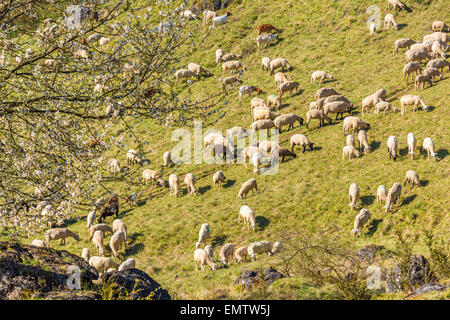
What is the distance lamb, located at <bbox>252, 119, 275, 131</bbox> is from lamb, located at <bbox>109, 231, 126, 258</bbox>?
1399cm

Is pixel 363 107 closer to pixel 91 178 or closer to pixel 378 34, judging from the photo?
pixel 378 34

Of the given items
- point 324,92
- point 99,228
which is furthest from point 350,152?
point 99,228

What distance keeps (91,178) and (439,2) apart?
44.5 metres

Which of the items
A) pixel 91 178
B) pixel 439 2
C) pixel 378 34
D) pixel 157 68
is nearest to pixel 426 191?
pixel 157 68

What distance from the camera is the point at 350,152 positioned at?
90.7 ft

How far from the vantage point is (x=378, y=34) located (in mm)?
43750

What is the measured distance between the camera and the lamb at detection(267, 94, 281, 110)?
3659 centimetres

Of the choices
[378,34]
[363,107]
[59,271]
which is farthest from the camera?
Answer: [378,34]

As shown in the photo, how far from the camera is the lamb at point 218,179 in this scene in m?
28.9

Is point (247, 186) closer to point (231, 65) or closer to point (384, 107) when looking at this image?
point (384, 107)

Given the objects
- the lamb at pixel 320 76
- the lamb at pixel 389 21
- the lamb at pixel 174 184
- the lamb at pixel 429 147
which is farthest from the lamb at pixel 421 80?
the lamb at pixel 174 184

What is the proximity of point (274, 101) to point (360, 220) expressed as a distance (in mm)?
17027

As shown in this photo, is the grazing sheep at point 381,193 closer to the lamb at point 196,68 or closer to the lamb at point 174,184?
the lamb at point 174,184

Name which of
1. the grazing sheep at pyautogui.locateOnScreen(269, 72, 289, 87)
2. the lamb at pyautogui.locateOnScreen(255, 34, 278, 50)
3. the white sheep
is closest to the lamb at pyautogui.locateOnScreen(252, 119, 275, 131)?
the grazing sheep at pyautogui.locateOnScreen(269, 72, 289, 87)
